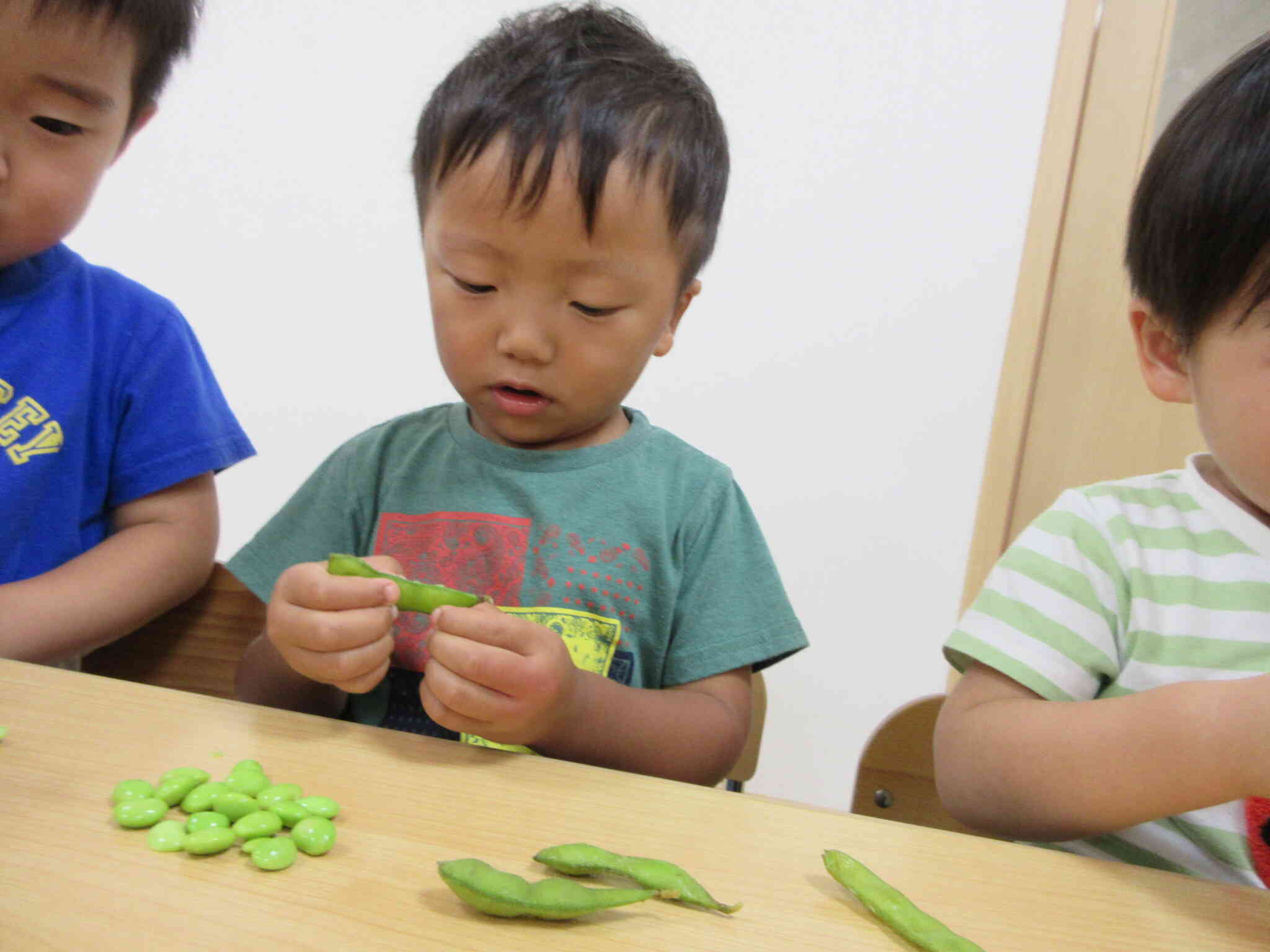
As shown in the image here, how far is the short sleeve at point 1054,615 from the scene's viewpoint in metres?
0.63

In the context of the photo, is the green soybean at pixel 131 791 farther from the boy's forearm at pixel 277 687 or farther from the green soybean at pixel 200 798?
the boy's forearm at pixel 277 687

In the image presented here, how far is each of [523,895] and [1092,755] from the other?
13.8 inches

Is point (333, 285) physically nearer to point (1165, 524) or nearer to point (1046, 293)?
point (1046, 293)

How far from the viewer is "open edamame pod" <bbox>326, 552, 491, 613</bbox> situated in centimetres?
54

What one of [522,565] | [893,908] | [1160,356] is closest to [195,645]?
[522,565]

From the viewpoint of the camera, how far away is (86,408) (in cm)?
85

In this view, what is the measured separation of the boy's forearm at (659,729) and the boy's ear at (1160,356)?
0.38 m

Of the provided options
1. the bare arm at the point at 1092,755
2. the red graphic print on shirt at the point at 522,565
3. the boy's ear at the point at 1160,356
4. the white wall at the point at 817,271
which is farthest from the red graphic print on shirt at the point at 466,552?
the white wall at the point at 817,271

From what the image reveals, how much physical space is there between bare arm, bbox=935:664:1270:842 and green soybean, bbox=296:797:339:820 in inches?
15.6

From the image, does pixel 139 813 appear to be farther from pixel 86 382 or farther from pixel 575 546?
pixel 86 382

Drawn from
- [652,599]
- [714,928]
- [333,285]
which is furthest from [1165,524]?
[333,285]

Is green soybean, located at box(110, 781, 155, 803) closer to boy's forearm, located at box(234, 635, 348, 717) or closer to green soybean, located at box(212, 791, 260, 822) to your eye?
green soybean, located at box(212, 791, 260, 822)

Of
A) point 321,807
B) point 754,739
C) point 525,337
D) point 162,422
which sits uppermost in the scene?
point 525,337

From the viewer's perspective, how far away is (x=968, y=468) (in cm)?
189
